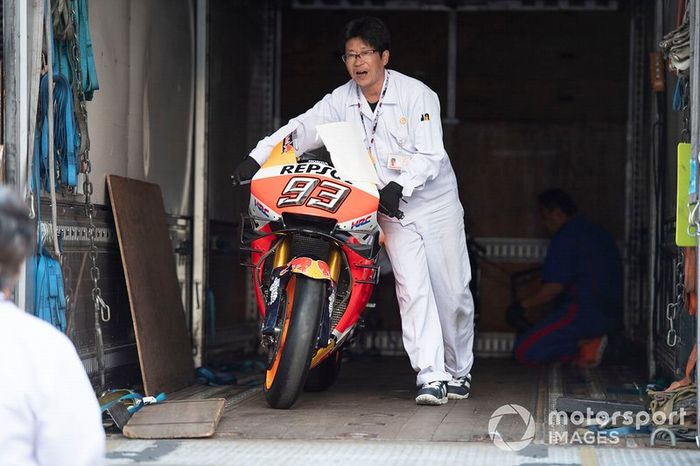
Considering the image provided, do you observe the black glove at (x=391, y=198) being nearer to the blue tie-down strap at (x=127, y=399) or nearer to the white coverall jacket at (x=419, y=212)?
the white coverall jacket at (x=419, y=212)

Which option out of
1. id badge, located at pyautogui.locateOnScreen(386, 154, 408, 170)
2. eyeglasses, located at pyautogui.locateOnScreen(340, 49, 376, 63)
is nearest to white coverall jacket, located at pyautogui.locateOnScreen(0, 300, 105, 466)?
id badge, located at pyautogui.locateOnScreen(386, 154, 408, 170)

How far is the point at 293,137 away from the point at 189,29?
1730mm

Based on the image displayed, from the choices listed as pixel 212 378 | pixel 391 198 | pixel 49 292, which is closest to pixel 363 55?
pixel 391 198

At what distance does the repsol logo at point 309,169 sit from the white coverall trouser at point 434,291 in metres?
0.64

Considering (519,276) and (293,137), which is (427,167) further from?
(519,276)

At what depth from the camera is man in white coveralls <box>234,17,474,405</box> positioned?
19.6 ft

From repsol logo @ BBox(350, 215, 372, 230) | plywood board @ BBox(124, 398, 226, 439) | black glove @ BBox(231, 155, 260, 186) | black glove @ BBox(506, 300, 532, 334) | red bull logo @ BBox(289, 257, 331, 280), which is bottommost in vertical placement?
plywood board @ BBox(124, 398, 226, 439)

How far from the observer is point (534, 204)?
968 centimetres

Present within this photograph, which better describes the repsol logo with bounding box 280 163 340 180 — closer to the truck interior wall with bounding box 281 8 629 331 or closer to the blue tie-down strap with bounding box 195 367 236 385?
the blue tie-down strap with bounding box 195 367 236 385

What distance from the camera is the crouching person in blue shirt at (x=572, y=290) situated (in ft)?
28.7

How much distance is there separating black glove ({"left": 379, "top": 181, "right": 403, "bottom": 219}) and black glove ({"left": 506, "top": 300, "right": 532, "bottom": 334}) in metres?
3.83

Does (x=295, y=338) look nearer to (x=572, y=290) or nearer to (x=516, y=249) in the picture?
(x=572, y=290)

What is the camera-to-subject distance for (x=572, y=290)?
29.8 ft

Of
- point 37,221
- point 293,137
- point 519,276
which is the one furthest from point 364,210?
point 519,276
